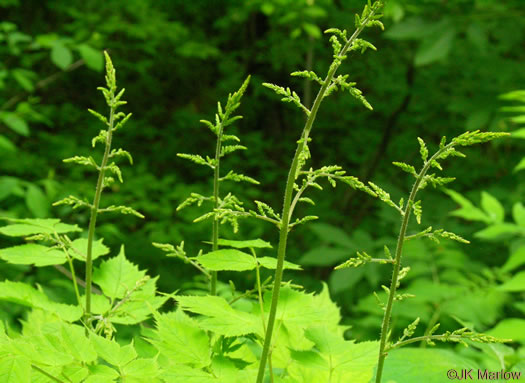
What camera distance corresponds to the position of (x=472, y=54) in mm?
5109

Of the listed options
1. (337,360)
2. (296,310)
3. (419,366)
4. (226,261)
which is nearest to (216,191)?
(226,261)

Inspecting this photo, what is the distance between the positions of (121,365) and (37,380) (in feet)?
0.40

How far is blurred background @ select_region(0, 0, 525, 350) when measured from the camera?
342 cm

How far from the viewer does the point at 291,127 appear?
7.27 meters

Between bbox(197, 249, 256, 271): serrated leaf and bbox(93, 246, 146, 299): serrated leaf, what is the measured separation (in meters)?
0.29

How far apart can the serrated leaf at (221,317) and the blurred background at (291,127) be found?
3.86 feet

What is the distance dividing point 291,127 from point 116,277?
20.6 feet

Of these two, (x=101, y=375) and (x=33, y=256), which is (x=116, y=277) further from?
(x=101, y=375)

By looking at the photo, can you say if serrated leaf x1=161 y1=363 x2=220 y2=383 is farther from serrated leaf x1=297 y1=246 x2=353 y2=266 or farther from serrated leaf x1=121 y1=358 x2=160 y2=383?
serrated leaf x1=297 y1=246 x2=353 y2=266

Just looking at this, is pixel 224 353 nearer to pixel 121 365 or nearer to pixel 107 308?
pixel 121 365

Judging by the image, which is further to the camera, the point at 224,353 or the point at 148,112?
the point at 148,112

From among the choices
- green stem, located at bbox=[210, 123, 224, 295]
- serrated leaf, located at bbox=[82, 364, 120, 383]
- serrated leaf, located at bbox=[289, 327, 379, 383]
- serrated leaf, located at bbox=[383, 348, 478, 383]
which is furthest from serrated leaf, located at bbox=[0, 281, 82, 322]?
serrated leaf, located at bbox=[383, 348, 478, 383]

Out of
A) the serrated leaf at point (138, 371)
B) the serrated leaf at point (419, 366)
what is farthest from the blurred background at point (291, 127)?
the serrated leaf at point (138, 371)

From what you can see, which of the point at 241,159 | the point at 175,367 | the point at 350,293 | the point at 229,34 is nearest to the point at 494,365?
the point at 175,367
